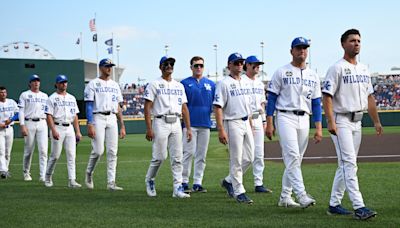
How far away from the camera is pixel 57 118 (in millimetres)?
10492

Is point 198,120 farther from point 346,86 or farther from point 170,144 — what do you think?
point 346,86

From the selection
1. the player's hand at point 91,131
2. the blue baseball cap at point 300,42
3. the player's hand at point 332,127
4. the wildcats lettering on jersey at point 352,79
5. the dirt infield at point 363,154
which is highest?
the blue baseball cap at point 300,42

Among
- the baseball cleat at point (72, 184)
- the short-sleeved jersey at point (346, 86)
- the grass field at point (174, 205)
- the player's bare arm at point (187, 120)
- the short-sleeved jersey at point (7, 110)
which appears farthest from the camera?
the short-sleeved jersey at point (7, 110)

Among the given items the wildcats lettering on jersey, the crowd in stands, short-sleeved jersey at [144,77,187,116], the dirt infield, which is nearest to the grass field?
short-sleeved jersey at [144,77,187,116]

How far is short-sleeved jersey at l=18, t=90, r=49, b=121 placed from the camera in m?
11.9

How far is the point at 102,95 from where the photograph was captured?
9648 millimetres

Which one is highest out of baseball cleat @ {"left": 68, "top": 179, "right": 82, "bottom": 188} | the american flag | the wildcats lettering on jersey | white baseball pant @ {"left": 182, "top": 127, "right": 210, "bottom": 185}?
the american flag

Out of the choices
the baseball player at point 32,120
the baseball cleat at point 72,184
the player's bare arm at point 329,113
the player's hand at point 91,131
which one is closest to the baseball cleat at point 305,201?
the player's bare arm at point 329,113

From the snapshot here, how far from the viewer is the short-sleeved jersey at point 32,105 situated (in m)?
11.9

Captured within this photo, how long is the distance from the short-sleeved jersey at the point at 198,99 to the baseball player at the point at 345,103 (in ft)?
10.3

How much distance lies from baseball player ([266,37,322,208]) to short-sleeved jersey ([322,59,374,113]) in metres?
0.57

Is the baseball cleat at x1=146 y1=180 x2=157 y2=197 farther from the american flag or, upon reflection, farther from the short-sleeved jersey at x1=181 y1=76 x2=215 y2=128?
the american flag

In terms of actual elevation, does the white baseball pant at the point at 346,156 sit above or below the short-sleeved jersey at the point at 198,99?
below

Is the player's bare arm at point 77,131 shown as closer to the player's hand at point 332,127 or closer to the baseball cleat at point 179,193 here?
Result: the baseball cleat at point 179,193
